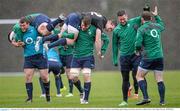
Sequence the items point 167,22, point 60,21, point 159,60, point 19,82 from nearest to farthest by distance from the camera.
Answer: point 159,60 → point 60,21 → point 19,82 → point 167,22

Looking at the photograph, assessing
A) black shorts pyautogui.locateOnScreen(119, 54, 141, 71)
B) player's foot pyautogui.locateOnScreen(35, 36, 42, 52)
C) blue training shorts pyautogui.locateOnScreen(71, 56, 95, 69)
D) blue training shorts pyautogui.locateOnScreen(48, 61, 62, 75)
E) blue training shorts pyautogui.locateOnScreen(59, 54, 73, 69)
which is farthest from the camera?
blue training shorts pyautogui.locateOnScreen(59, 54, 73, 69)

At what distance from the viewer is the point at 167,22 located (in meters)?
36.2

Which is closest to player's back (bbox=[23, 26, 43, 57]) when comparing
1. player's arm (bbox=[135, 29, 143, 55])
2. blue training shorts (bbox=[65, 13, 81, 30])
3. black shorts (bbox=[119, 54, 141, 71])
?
blue training shorts (bbox=[65, 13, 81, 30])

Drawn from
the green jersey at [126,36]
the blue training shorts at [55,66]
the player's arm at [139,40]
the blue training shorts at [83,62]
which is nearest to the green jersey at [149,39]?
the player's arm at [139,40]

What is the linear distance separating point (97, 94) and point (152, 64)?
19.5ft

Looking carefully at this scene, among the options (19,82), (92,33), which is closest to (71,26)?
(92,33)

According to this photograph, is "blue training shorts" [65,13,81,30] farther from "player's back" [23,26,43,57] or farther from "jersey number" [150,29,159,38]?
"jersey number" [150,29,159,38]

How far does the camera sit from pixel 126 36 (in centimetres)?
1692

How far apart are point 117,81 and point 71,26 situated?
465 inches

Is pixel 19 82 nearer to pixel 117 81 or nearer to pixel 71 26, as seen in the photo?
pixel 117 81

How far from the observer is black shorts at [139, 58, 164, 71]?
16234 mm

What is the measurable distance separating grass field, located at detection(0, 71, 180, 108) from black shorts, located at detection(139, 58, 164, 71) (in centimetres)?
75

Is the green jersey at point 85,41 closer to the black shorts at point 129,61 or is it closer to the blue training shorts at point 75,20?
the blue training shorts at point 75,20

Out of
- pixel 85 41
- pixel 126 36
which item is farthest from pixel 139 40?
pixel 85 41
